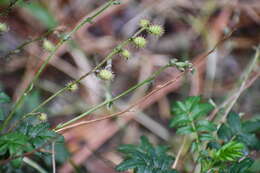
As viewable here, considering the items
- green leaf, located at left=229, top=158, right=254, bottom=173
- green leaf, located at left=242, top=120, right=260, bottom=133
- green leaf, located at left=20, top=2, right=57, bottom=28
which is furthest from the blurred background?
green leaf, located at left=229, top=158, right=254, bottom=173

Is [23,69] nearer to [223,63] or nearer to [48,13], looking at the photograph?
[48,13]

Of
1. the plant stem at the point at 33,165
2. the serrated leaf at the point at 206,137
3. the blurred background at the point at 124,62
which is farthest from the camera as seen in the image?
the blurred background at the point at 124,62

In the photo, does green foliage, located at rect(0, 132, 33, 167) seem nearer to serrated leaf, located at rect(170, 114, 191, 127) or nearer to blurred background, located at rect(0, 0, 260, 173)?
serrated leaf, located at rect(170, 114, 191, 127)

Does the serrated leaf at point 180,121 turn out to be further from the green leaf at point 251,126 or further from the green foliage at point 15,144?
the green foliage at point 15,144

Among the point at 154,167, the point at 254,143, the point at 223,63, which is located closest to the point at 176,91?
the point at 223,63

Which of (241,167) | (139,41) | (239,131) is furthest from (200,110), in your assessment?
(139,41)

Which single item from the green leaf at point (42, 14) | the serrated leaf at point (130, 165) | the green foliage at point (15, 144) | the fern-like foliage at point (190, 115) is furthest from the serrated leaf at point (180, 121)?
the green leaf at point (42, 14)
